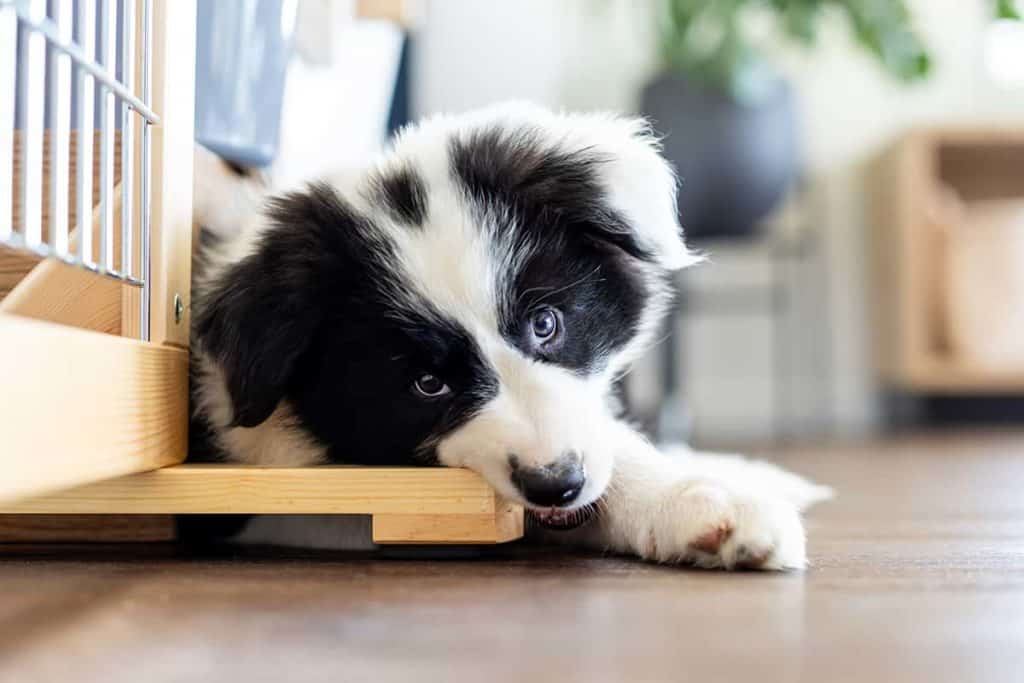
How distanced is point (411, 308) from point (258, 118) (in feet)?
2.58

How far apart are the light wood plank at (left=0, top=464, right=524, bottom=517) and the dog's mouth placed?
0.13 m

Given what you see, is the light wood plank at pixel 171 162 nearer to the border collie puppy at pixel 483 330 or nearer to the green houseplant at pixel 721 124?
the border collie puppy at pixel 483 330

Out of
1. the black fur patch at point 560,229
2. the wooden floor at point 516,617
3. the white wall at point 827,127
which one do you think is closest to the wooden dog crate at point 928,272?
the white wall at point 827,127

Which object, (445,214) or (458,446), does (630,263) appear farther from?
(458,446)

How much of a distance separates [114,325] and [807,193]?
212 inches

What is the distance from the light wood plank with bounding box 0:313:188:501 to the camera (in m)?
1.28

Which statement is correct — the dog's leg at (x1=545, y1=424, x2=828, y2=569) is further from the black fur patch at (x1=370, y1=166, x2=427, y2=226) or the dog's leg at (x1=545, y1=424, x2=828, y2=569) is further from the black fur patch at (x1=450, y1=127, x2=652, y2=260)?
the black fur patch at (x1=370, y1=166, x2=427, y2=226)

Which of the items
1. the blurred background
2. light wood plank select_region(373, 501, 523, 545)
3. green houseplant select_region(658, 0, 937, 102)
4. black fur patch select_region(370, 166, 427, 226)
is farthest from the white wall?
light wood plank select_region(373, 501, 523, 545)

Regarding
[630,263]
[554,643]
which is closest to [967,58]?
[630,263]

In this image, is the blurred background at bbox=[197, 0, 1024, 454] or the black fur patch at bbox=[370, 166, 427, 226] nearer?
the black fur patch at bbox=[370, 166, 427, 226]

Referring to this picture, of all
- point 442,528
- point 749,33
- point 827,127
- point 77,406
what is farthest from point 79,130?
point 827,127

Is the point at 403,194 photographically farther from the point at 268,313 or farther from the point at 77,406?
the point at 77,406

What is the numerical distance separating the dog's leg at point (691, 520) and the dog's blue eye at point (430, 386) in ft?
0.90

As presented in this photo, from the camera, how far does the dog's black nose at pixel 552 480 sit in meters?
1.55
